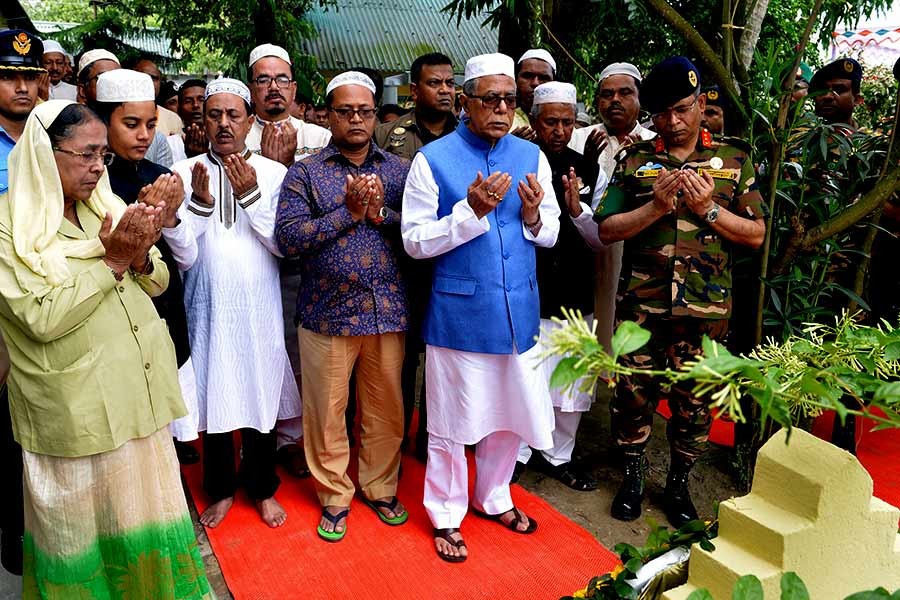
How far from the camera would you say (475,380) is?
3.23 meters

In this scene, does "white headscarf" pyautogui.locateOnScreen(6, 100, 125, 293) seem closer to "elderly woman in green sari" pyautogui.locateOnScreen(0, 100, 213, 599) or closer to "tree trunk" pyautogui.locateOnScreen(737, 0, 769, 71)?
"elderly woman in green sari" pyautogui.locateOnScreen(0, 100, 213, 599)

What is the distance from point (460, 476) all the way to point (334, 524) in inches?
24.7

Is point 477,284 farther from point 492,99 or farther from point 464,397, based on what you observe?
point 492,99

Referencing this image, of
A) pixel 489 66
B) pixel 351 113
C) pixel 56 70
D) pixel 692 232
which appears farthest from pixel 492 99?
pixel 56 70

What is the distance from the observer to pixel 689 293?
3.35m

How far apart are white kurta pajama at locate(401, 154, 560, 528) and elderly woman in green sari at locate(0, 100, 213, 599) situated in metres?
1.12

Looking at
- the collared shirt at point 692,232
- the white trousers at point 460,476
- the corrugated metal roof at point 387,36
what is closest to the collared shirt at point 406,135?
the collared shirt at point 692,232

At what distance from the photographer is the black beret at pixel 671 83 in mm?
3168

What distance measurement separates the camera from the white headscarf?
2215 millimetres

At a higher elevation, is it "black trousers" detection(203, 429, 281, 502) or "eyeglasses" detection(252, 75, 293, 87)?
"eyeglasses" detection(252, 75, 293, 87)

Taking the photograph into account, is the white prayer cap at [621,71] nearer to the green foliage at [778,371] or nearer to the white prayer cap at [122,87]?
the white prayer cap at [122,87]

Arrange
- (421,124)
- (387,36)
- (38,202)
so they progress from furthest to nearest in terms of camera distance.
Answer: (387,36) → (421,124) → (38,202)

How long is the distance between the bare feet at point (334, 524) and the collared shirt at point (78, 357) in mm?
1115

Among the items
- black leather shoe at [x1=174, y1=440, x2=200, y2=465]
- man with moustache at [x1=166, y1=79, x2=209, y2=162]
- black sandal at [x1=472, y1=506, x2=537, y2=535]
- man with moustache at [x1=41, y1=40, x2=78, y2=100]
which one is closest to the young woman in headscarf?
black leather shoe at [x1=174, y1=440, x2=200, y2=465]
